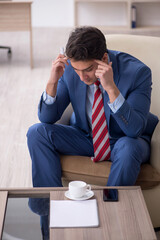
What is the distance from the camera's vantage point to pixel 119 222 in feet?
5.02

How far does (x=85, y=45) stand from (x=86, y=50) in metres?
0.03

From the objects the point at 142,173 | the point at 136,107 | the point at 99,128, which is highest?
the point at 136,107

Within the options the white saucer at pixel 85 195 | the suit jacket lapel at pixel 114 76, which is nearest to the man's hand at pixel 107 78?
Result: the suit jacket lapel at pixel 114 76

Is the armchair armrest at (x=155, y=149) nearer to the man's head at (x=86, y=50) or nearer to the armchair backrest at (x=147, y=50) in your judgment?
the armchair backrest at (x=147, y=50)

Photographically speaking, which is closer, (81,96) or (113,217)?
(113,217)

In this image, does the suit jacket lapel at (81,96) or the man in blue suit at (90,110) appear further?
the suit jacket lapel at (81,96)

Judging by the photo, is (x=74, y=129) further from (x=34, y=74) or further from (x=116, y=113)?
(x=34, y=74)

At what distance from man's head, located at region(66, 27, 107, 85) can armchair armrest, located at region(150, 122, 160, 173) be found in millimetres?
421

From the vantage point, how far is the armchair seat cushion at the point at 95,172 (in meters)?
2.01

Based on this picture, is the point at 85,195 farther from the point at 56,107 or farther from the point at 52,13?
the point at 52,13

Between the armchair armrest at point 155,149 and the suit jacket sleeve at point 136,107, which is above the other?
the suit jacket sleeve at point 136,107

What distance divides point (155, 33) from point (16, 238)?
5115 mm

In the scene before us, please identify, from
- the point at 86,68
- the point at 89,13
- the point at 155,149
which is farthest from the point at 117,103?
the point at 89,13

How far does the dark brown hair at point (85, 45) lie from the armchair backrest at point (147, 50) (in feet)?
1.60
